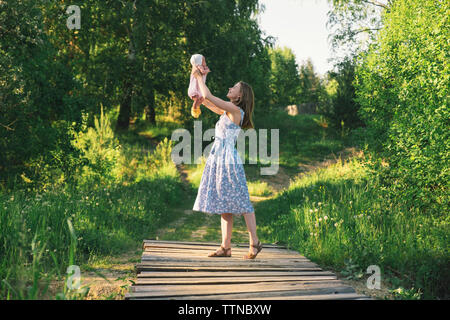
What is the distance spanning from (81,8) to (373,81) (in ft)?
40.9

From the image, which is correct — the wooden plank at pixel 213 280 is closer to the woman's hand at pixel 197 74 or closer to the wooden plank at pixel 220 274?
the wooden plank at pixel 220 274

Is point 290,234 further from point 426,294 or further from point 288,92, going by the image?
point 288,92

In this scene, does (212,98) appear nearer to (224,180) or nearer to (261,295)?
(224,180)

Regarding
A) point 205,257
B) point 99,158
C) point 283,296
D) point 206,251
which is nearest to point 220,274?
point 205,257

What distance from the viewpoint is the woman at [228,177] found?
4.53 meters

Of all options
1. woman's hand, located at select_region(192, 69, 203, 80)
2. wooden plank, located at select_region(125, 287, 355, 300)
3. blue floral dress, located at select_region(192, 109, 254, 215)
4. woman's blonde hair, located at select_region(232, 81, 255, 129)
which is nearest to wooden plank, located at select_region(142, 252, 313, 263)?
blue floral dress, located at select_region(192, 109, 254, 215)

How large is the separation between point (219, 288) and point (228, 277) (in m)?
0.37

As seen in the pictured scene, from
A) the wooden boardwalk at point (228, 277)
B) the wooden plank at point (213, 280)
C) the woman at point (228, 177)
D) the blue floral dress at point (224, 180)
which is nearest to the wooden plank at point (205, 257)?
the wooden boardwalk at point (228, 277)

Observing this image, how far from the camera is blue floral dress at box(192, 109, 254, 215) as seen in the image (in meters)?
4.52

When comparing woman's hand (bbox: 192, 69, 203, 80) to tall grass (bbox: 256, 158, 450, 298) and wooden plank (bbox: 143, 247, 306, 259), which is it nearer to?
wooden plank (bbox: 143, 247, 306, 259)

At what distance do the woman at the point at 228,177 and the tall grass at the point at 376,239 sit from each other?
1.28 meters

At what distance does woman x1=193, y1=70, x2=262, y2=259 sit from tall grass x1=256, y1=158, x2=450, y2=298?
1.28m

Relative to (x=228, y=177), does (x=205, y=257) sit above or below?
below

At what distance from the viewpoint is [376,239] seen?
5.24m
